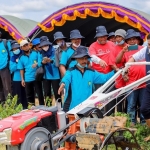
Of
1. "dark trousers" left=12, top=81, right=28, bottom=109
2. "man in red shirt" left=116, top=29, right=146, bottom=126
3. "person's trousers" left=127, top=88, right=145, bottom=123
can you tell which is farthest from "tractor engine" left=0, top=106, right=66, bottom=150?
"dark trousers" left=12, top=81, right=28, bottom=109

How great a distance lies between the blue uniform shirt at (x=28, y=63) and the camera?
738cm

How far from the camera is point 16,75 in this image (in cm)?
788

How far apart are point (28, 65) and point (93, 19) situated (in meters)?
3.34

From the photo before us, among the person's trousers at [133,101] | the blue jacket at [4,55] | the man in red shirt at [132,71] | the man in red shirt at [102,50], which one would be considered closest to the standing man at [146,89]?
the man in red shirt at [132,71]

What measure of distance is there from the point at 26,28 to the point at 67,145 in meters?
9.28

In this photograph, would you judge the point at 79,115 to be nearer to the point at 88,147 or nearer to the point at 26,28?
the point at 88,147

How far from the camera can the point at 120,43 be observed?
604 centimetres

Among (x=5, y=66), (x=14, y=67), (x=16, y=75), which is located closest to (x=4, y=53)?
(x=5, y=66)

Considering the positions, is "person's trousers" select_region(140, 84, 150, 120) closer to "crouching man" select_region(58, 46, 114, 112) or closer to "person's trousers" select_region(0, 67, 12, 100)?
"crouching man" select_region(58, 46, 114, 112)

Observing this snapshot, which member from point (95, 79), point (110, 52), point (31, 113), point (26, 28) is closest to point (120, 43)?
point (110, 52)

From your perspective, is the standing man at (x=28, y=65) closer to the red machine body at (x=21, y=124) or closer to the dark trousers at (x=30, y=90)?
the dark trousers at (x=30, y=90)

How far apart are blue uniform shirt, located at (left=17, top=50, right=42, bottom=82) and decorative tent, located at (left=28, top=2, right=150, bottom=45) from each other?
5.04ft

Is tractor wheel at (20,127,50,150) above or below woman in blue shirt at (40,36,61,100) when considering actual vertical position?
below

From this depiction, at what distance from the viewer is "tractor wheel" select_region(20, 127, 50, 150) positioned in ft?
12.9
